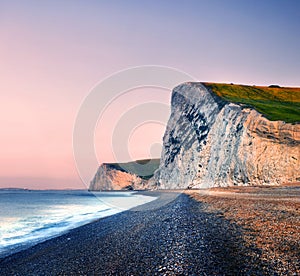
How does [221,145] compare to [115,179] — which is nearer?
[221,145]

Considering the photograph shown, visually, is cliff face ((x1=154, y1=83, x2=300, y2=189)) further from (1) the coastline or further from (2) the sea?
(1) the coastline

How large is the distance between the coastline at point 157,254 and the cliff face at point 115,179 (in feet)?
447

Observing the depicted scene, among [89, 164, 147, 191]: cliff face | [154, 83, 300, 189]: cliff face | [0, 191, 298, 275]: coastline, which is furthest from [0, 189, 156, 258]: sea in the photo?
[89, 164, 147, 191]: cliff face

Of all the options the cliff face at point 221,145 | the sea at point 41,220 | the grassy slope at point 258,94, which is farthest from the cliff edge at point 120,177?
the sea at point 41,220

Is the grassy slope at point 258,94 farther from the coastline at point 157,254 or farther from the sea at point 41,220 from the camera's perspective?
the coastline at point 157,254

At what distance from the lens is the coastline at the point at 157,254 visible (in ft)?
28.8

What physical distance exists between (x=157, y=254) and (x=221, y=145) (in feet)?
164

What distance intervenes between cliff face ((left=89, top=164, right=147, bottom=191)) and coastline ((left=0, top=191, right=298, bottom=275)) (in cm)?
13637

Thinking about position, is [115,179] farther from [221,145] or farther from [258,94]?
[221,145]

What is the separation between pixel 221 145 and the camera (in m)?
58.4

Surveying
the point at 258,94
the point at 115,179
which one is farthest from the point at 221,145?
the point at 115,179

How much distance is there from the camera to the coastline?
877cm

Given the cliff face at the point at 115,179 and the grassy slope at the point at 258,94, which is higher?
the grassy slope at the point at 258,94

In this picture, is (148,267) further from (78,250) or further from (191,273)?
(78,250)
